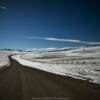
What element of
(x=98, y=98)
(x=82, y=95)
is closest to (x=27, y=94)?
(x=82, y=95)

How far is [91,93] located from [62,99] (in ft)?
5.59

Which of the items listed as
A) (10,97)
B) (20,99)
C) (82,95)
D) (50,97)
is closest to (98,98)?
(82,95)

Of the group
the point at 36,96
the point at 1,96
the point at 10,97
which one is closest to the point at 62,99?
the point at 36,96

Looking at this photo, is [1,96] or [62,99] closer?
A: [62,99]

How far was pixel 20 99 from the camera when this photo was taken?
743cm

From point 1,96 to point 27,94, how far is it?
112 centimetres

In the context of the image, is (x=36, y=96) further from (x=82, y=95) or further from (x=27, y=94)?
(x=82, y=95)

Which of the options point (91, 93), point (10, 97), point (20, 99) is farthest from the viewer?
point (91, 93)

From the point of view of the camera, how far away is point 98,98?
25.2 ft

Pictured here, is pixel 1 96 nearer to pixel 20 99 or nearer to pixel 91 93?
pixel 20 99

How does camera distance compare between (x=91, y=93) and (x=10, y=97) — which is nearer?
(x=10, y=97)

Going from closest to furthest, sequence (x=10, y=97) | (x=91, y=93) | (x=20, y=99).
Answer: (x=20, y=99), (x=10, y=97), (x=91, y=93)

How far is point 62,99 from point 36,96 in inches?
45.2

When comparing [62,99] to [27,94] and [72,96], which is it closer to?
[72,96]
